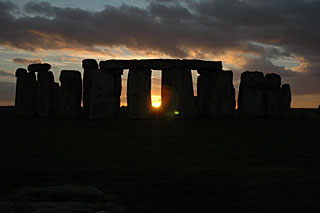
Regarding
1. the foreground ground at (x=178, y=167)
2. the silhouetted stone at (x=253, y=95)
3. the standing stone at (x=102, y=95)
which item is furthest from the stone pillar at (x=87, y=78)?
the silhouetted stone at (x=253, y=95)

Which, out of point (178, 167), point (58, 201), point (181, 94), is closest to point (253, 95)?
point (181, 94)

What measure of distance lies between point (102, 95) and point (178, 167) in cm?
990

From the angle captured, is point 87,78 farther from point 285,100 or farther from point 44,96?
point 285,100

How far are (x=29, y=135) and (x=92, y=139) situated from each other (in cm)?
228

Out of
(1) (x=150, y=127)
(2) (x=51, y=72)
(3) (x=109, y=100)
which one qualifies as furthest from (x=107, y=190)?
(2) (x=51, y=72)

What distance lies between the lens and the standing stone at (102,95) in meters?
15.2

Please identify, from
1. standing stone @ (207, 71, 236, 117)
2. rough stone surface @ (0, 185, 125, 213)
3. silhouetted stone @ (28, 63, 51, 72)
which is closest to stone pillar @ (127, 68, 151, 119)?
standing stone @ (207, 71, 236, 117)

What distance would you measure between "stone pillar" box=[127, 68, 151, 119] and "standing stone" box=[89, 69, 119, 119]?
95cm

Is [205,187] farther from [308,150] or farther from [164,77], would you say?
[164,77]

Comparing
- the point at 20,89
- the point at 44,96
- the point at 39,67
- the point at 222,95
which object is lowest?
the point at 44,96

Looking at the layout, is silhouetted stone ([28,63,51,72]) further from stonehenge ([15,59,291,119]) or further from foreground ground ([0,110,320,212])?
foreground ground ([0,110,320,212])

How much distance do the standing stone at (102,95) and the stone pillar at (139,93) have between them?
0.95m

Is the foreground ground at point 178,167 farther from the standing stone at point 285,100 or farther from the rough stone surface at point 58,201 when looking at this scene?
the standing stone at point 285,100

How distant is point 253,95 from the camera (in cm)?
1560
